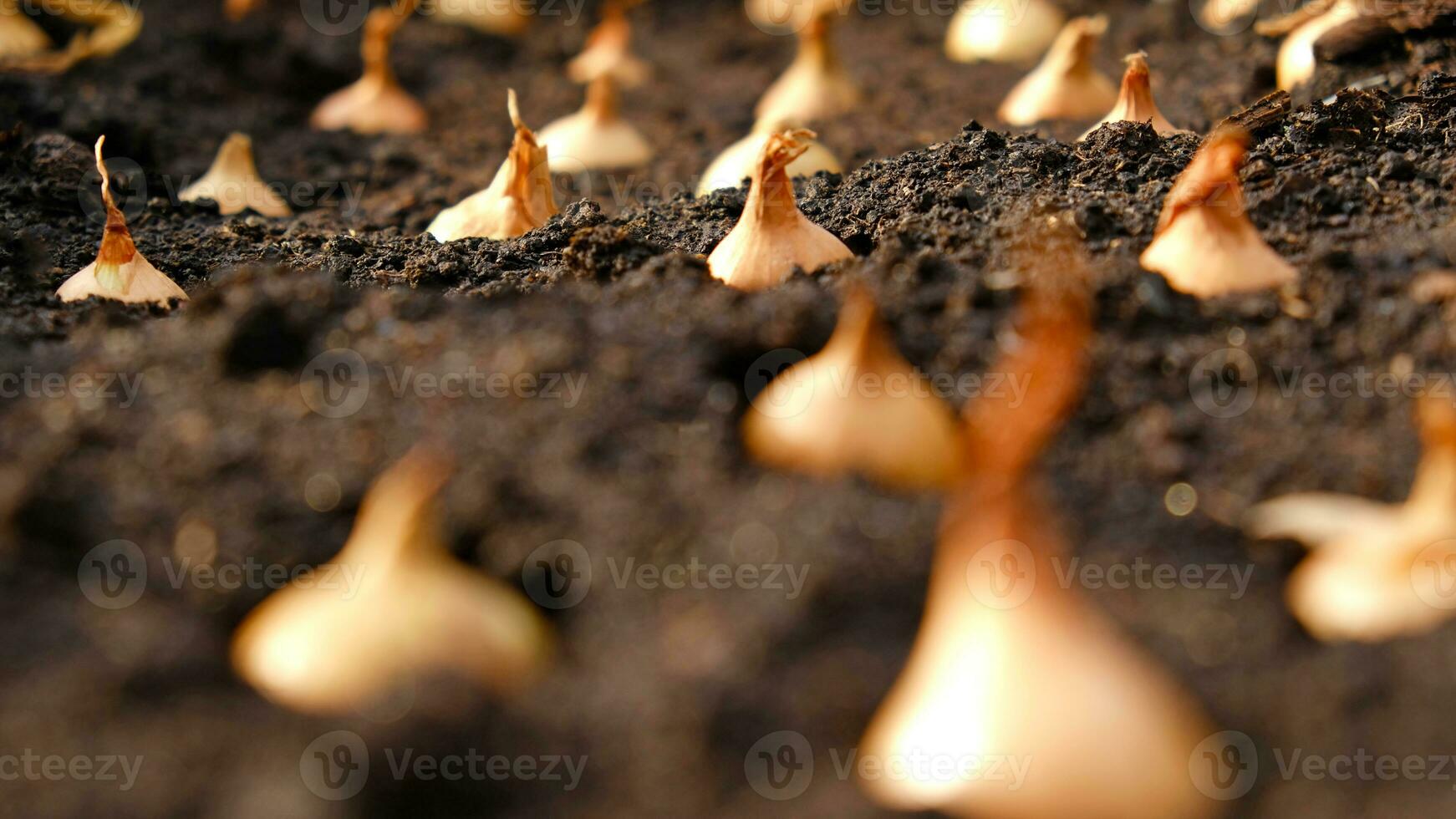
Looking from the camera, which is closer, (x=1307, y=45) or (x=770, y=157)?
(x=770, y=157)

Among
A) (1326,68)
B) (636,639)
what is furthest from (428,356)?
(1326,68)

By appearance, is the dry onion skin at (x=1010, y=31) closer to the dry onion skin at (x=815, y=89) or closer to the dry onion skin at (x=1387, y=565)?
the dry onion skin at (x=815, y=89)

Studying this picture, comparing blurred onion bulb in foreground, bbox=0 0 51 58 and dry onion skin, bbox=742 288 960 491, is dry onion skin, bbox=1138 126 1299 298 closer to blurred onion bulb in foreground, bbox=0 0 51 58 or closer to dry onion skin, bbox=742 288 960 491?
dry onion skin, bbox=742 288 960 491

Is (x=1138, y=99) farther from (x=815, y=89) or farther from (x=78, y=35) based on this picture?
(x=78, y=35)

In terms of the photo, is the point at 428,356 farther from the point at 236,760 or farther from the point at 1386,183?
the point at 1386,183

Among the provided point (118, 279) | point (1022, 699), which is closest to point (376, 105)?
point (118, 279)

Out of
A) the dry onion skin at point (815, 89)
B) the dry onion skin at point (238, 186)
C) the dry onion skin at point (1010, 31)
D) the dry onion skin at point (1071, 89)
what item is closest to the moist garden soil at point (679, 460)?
the dry onion skin at point (238, 186)
